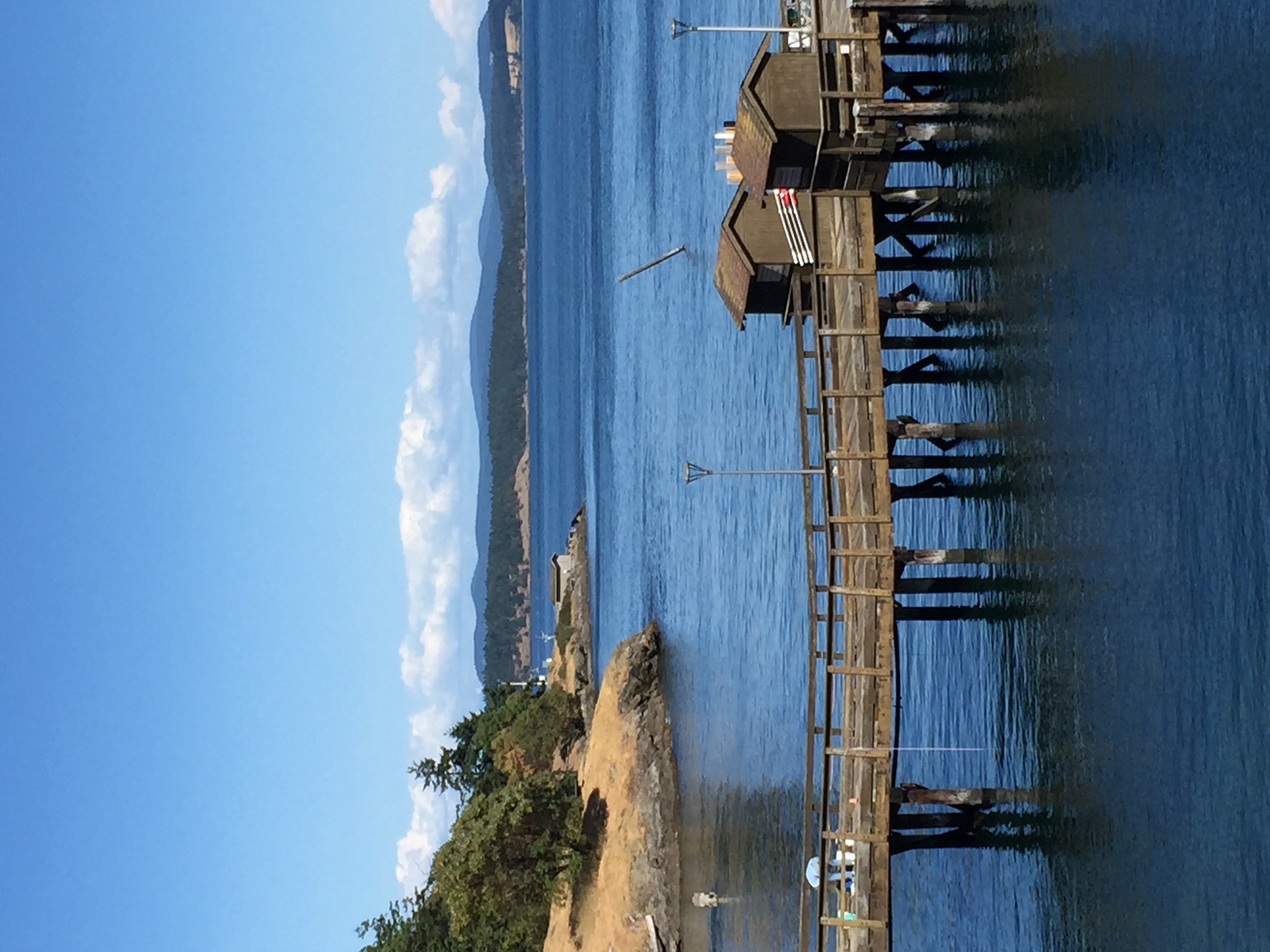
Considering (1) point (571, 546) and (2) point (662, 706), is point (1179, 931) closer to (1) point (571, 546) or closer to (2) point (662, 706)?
(2) point (662, 706)

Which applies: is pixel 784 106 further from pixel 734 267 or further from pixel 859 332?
pixel 859 332

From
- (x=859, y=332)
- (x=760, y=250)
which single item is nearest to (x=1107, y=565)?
(x=859, y=332)

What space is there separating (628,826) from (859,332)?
3456cm

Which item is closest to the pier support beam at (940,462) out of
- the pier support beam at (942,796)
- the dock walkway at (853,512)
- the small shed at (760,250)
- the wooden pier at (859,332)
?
the wooden pier at (859,332)

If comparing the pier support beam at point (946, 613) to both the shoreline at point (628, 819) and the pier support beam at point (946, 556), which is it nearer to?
the pier support beam at point (946, 556)

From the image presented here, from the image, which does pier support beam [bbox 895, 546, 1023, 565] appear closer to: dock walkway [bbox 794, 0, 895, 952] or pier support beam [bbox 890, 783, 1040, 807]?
dock walkway [bbox 794, 0, 895, 952]

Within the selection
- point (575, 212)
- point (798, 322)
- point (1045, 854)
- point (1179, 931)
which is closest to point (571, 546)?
point (575, 212)

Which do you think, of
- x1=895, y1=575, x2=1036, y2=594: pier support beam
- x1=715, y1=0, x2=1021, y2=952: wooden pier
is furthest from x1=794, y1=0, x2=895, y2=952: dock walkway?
x1=895, y1=575, x2=1036, y2=594: pier support beam

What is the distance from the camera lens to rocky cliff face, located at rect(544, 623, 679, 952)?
6141 cm

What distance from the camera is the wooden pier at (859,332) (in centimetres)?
3678

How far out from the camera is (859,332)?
39000 millimetres

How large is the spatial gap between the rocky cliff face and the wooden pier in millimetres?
18487

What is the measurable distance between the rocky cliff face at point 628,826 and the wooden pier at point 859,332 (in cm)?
1849

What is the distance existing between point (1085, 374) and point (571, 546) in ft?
299
